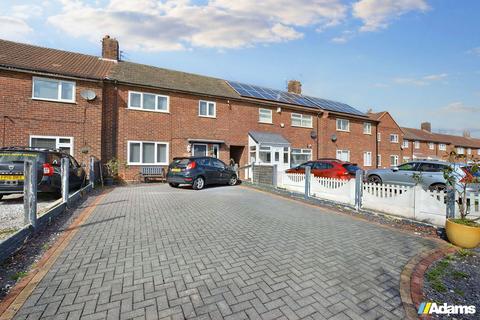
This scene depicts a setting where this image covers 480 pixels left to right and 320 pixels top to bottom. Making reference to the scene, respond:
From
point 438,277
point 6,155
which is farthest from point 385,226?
point 6,155

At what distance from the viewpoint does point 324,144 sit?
880 inches

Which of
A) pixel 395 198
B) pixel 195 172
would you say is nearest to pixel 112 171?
pixel 195 172

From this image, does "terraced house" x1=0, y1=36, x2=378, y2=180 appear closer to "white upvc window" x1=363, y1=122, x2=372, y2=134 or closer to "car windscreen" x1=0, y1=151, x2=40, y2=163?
"car windscreen" x1=0, y1=151, x2=40, y2=163

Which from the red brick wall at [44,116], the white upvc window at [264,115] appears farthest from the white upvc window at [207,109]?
the red brick wall at [44,116]

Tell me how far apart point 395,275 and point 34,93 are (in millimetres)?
15789

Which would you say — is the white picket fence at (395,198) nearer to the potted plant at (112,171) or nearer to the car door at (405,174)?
the car door at (405,174)

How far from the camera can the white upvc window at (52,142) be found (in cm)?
1209


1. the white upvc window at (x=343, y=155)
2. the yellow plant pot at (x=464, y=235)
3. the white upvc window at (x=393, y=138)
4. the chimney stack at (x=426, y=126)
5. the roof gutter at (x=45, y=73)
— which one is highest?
the chimney stack at (x=426, y=126)

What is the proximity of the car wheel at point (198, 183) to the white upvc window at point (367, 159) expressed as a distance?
19.9m

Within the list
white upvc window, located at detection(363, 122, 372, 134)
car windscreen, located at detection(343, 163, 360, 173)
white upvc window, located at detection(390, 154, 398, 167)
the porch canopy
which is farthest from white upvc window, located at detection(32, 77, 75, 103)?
white upvc window, located at detection(390, 154, 398, 167)

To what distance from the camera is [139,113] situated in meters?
14.5

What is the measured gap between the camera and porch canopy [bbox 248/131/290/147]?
1759cm

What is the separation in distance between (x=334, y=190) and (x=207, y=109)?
1062cm

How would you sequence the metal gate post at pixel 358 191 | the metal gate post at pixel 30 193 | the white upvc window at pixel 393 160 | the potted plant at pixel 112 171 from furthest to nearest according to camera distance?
the white upvc window at pixel 393 160 < the potted plant at pixel 112 171 < the metal gate post at pixel 358 191 < the metal gate post at pixel 30 193
